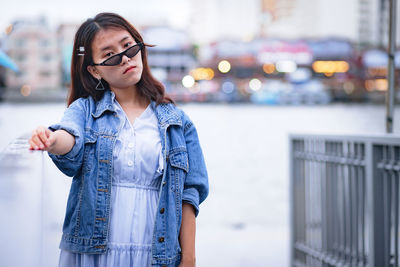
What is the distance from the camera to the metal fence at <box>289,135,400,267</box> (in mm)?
2684

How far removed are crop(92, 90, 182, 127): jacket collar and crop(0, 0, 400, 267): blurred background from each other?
17 cm

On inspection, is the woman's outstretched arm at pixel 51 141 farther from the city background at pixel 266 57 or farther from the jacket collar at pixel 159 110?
the city background at pixel 266 57

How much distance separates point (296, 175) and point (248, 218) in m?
2.39

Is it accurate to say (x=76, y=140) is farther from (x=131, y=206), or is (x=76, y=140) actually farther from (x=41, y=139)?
(x=131, y=206)

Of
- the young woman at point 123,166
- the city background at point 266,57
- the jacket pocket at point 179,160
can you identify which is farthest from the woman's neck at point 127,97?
the city background at point 266,57

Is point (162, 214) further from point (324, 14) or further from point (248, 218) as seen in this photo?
point (324, 14)

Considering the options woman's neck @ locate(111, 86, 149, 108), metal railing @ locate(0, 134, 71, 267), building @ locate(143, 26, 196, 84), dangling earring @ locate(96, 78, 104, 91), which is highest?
building @ locate(143, 26, 196, 84)

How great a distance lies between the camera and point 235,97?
216ft

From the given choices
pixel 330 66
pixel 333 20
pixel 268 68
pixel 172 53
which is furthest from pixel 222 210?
pixel 333 20

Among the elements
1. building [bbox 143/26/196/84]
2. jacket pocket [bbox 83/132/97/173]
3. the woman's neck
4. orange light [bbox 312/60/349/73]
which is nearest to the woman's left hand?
jacket pocket [bbox 83/132/97/173]

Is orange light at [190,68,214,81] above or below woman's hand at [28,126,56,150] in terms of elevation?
above

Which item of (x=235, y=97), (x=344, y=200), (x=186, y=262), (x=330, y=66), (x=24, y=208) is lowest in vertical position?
(x=186, y=262)

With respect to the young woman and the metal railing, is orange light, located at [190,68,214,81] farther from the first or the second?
the metal railing

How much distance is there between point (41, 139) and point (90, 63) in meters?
0.39
